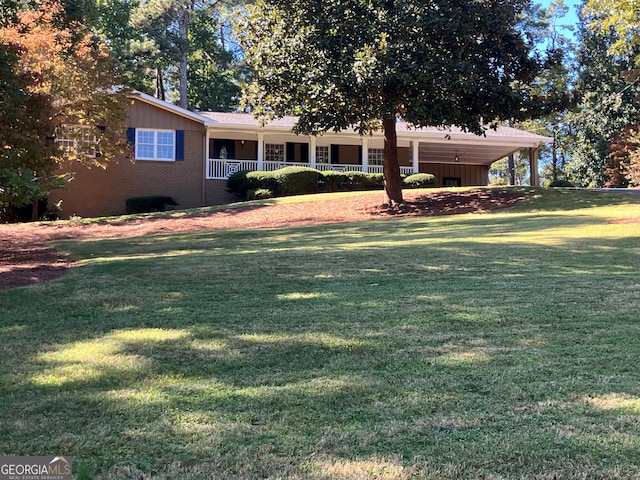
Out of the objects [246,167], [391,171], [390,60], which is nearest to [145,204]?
[246,167]

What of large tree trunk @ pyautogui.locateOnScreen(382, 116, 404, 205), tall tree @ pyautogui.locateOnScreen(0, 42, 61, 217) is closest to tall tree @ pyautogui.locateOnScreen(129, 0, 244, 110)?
large tree trunk @ pyautogui.locateOnScreen(382, 116, 404, 205)

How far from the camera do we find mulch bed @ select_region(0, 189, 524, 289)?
51.7ft

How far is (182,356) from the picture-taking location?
4281 millimetres

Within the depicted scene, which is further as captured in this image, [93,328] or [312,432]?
[93,328]

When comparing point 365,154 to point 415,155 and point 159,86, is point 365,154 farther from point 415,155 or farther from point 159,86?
point 159,86

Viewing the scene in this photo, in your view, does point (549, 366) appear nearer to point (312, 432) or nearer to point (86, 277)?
point (312, 432)

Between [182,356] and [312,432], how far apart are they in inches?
67.3

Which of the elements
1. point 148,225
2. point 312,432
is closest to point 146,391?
point 312,432

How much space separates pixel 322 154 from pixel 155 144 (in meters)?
8.29

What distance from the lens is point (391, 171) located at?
18.1 metres

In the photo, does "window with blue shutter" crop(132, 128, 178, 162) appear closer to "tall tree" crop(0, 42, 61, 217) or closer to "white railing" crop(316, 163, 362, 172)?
"white railing" crop(316, 163, 362, 172)

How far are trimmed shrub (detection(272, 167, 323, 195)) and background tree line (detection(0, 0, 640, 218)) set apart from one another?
4.43 metres

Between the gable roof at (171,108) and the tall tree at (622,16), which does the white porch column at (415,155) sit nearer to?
the gable roof at (171,108)

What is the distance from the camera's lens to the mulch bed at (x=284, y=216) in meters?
15.8
